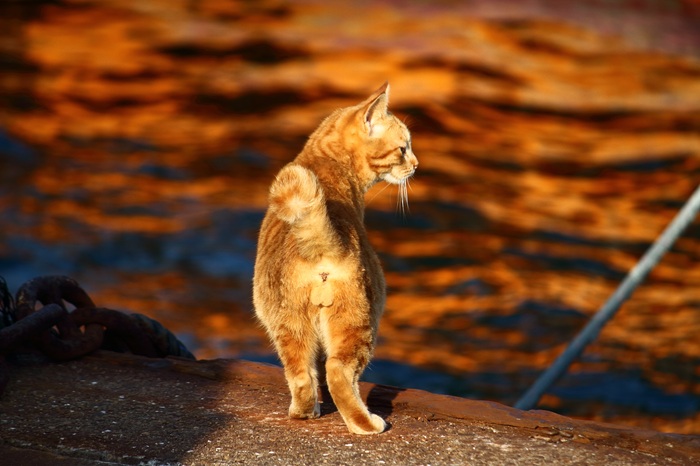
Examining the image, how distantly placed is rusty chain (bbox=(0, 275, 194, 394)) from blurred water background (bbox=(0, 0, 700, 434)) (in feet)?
16.6

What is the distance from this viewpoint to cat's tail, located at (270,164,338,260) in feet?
10.6

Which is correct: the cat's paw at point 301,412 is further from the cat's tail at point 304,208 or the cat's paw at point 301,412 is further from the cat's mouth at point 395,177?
the cat's mouth at point 395,177

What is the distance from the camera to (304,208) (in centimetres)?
322

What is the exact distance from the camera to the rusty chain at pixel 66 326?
3789 millimetres

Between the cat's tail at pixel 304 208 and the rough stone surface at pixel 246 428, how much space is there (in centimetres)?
64

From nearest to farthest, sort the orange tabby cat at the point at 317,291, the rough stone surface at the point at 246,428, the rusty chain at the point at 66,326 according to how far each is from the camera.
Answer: the rough stone surface at the point at 246,428
the orange tabby cat at the point at 317,291
the rusty chain at the point at 66,326

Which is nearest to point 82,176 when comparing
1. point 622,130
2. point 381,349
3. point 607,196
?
point 381,349

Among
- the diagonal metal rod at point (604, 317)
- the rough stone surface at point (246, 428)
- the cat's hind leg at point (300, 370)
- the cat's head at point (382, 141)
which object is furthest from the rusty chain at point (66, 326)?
the diagonal metal rod at point (604, 317)

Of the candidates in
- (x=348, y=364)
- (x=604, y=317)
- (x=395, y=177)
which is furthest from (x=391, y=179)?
(x=604, y=317)

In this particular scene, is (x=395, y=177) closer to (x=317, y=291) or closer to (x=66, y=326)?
(x=317, y=291)

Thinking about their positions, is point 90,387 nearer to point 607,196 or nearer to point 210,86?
point 607,196

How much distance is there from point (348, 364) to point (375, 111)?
1287mm

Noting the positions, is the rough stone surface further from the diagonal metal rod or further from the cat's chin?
the diagonal metal rod

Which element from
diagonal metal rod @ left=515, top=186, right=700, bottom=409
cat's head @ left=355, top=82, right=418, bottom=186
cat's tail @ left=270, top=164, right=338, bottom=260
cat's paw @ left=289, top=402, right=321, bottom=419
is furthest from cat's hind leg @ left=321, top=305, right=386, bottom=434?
diagonal metal rod @ left=515, top=186, right=700, bottom=409
